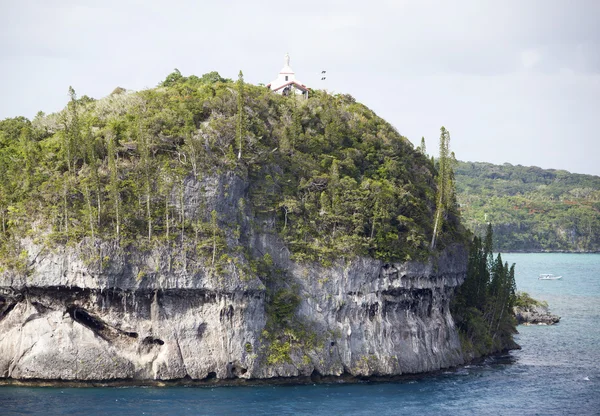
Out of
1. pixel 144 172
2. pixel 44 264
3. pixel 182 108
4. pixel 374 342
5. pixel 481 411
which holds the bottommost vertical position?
pixel 481 411

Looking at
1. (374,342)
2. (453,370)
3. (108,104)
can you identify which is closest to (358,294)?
(374,342)

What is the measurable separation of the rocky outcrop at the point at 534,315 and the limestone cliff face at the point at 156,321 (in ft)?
150

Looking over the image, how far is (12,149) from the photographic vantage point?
80.0 meters

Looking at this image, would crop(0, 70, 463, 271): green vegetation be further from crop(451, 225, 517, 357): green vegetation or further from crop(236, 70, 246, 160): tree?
crop(451, 225, 517, 357): green vegetation

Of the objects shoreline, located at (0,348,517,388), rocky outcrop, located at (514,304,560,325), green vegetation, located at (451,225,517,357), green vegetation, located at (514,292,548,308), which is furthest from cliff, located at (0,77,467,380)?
green vegetation, located at (514,292,548,308)

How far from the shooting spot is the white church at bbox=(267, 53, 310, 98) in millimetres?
97062

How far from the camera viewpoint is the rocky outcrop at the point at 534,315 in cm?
11214

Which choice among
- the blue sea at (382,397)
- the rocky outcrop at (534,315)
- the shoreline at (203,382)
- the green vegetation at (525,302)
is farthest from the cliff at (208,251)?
the green vegetation at (525,302)

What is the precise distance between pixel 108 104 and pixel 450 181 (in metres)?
36.6

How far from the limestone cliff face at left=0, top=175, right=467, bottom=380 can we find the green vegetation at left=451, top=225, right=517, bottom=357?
15.5 metres

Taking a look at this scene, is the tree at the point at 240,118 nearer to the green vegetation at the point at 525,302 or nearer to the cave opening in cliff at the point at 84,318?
the cave opening in cliff at the point at 84,318

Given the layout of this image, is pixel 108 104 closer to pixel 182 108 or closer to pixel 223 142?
pixel 182 108

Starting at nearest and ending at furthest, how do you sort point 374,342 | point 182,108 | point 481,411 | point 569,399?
point 481,411 < point 569,399 < point 374,342 < point 182,108

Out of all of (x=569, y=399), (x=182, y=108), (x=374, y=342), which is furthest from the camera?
(x=182, y=108)
